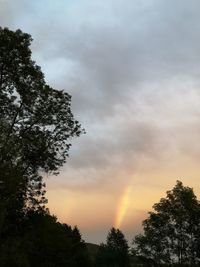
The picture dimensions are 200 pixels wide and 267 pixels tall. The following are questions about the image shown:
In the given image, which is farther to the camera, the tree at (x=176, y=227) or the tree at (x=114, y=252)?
the tree at (x=114, y=252)

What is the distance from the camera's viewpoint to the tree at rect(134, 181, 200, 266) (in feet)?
223

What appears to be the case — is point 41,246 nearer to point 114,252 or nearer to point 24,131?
point 24,131

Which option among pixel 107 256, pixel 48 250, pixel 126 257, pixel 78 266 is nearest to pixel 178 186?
pixel 48 250

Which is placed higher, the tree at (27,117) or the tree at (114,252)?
the tree at (114,252)

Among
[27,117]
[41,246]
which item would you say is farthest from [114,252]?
[27,117]

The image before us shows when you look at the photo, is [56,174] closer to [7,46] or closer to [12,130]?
[12,130]

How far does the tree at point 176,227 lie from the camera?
68.1 metres

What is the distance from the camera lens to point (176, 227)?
70.6 meters

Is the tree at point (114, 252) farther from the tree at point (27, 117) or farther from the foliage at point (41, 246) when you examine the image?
the tree at point (27, 117)

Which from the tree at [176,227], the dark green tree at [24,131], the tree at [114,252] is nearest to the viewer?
the dark green tree at [24,131]

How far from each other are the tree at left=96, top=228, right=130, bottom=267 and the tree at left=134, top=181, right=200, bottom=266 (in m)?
70.7

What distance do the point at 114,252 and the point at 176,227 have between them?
86.8 m

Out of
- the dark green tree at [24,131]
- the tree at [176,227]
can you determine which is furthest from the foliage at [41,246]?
the tree at [176,227]

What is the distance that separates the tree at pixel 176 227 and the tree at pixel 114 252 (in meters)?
70.7
